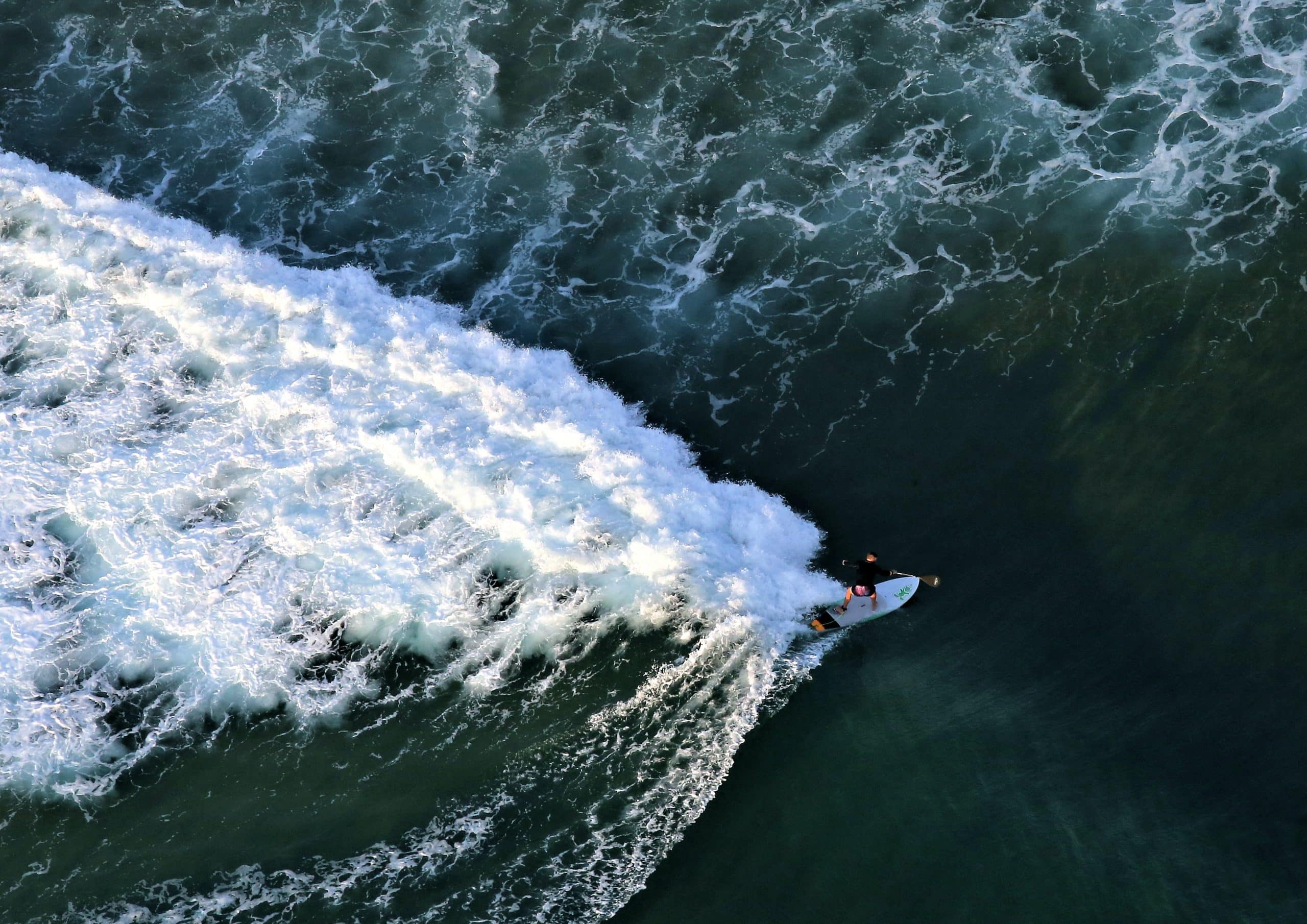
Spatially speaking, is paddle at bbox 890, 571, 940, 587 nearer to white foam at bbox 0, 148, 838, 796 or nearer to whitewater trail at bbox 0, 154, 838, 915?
white foam at bbox 0, 148, 838, 796

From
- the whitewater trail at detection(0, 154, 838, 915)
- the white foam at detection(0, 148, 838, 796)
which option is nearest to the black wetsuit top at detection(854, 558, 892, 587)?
the white foam at detection(0, 148, 838, 796)

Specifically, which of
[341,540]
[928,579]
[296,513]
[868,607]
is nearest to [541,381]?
[341,540]

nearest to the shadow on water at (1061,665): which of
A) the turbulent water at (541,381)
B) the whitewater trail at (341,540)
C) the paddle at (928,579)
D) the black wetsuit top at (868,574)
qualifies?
the turbulent water at (541,381)

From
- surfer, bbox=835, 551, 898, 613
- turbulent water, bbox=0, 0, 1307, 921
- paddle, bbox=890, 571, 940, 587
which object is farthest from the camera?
paddle, bbox=890, 571, 940, 587

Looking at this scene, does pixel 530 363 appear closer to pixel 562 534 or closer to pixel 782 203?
pixel 562 534

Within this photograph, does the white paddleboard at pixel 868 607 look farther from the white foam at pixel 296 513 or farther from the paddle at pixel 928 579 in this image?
the white foam at pixel 296 513

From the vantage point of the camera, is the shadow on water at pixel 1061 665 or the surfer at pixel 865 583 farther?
the surfer at pixel 865 583
